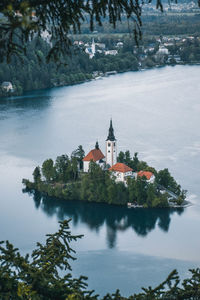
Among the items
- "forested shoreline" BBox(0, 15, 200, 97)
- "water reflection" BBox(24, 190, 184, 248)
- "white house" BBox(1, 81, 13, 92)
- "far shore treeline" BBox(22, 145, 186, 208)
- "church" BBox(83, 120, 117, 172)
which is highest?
"forested shoreline" BBox(0, 15, 200, 97)

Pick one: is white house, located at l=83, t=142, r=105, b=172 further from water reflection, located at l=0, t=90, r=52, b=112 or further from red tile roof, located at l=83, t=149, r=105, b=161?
water reflection, located at l=0, t=90, r=52, b=112

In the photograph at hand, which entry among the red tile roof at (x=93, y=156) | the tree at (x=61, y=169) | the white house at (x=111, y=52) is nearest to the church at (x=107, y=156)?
the red tile roof at (x=93, y=156)

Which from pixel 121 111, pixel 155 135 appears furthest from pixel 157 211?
pixel 121 111

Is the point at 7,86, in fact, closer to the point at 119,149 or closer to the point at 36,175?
the point at 119,149

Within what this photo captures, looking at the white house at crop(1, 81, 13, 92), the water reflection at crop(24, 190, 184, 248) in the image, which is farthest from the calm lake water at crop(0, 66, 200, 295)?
the white house at crop(1, 81, 13, 92)

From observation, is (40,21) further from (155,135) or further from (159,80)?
(159,80)

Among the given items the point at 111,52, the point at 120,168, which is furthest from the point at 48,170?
the point at 111,52

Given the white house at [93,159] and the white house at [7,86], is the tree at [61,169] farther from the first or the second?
the white house at [7,86]
